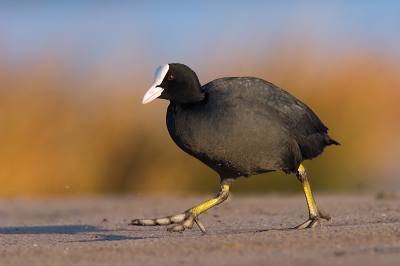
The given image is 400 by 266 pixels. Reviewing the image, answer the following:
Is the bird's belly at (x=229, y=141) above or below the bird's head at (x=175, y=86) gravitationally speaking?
below

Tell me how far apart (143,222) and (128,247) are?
1.33 metres

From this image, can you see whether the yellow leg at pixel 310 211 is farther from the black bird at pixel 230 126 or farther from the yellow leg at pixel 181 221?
the yellow leg at pixel 181 221

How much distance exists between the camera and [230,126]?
649cm

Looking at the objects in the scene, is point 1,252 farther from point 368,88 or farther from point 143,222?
point 368,88

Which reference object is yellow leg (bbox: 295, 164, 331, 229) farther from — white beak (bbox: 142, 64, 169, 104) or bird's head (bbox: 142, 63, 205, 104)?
white beak (bbox: 142, 64, 169, 104)

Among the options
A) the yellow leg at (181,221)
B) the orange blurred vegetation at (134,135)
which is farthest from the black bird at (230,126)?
the orange blurred vegetation at (134,135)

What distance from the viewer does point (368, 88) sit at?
12.5 meters

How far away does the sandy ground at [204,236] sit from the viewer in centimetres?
495

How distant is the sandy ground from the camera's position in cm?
495

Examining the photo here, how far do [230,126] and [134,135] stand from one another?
5892 mm

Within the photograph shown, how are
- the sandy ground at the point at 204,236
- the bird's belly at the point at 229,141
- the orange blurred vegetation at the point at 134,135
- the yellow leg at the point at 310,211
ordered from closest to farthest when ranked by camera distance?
the sandy ground at the point at 204,236 → the bird's belly at the point at 229,141 → the yellow leg at the point at 310,211 → the orange blurred vegetation at the point at 134,135

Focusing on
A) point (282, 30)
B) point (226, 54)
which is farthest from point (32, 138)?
point (282, 30)

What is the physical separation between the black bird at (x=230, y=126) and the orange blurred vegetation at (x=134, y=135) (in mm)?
4976

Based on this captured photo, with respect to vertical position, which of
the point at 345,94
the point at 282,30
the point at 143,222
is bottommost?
the point at 143,222
